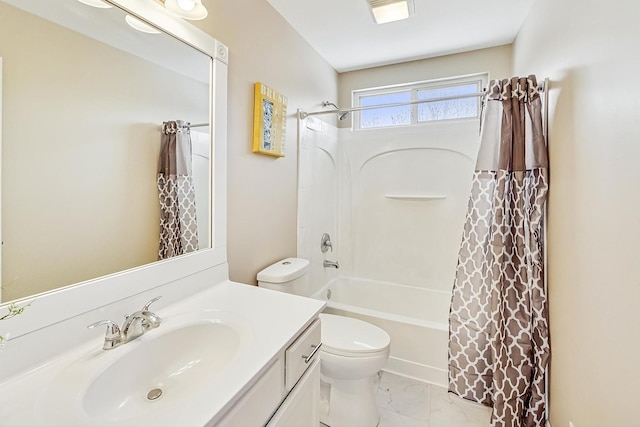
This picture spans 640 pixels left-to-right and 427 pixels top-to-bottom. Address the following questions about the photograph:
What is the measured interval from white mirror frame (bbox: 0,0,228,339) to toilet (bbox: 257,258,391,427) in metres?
0.46

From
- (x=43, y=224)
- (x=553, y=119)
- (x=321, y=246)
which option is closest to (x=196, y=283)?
(x=43, y=224)

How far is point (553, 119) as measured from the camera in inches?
52.8

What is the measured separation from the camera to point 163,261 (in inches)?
42.2

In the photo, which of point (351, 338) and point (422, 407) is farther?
point (422, 407)

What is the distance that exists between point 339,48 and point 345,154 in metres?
0.98

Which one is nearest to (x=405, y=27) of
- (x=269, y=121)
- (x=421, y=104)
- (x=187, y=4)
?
(x=421, y=104)

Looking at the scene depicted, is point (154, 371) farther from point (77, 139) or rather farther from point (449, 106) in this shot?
point (449, 106)

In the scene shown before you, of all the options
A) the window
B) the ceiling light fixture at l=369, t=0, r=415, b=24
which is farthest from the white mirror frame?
the window

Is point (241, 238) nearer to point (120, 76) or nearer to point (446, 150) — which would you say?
point (120, 76)

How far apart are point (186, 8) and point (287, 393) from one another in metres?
1.46

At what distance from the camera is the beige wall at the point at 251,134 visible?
143cm

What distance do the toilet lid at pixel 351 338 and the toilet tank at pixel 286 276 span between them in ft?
0.94

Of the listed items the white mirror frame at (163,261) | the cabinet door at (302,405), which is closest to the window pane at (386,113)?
the white mirror frame at (163,261)

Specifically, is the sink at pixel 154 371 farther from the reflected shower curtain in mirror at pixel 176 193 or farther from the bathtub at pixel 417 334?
the bathtub at pixel 417 334
